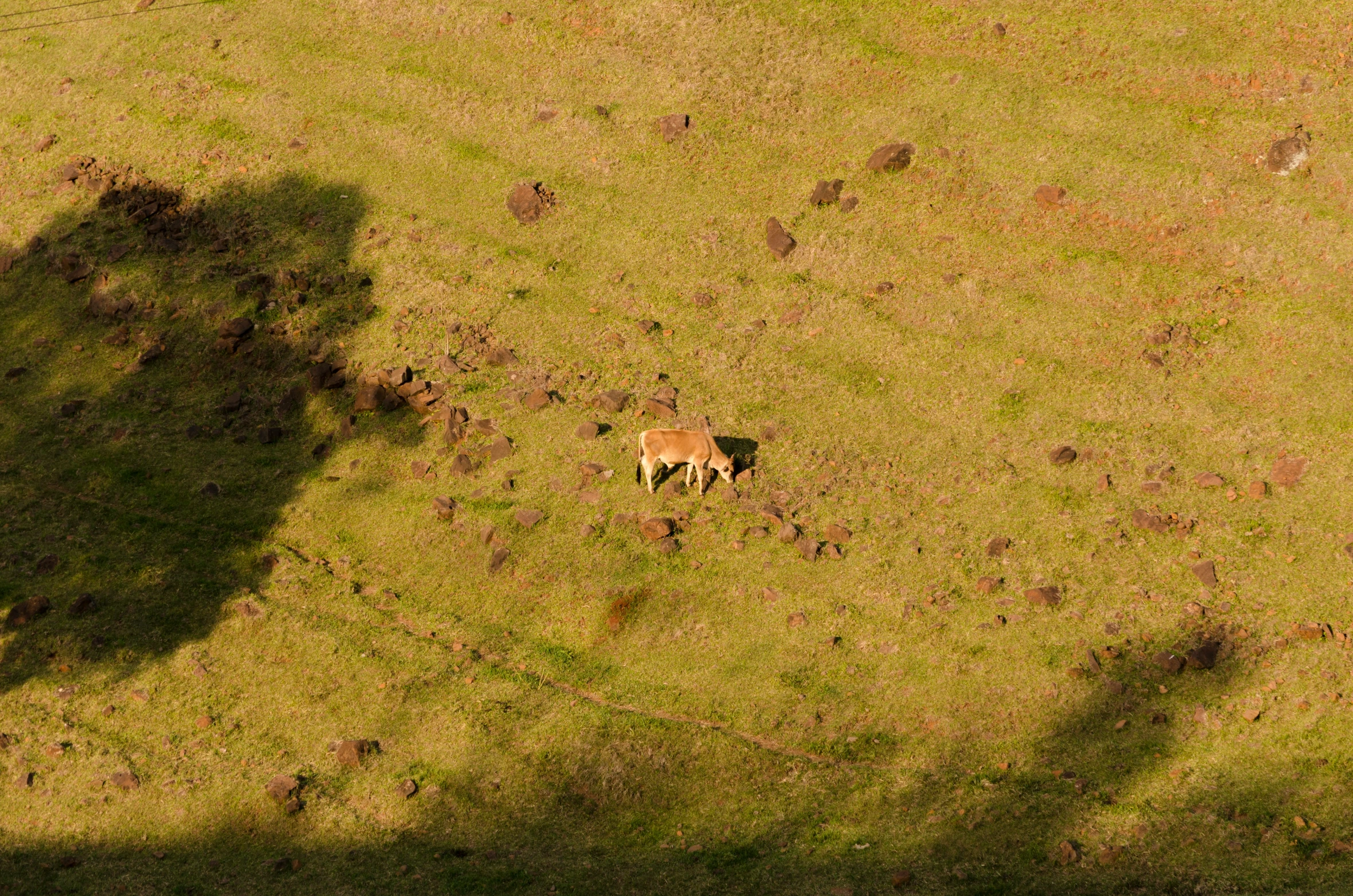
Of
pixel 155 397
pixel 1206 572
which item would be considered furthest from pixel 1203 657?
pixel 155 397

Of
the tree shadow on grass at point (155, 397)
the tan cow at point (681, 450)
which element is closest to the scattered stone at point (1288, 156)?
the tan cow at point (681, 450)

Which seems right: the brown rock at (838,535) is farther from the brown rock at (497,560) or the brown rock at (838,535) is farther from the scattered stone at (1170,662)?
the brown rock at (497,560)

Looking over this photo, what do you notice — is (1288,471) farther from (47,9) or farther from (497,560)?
(47,9)

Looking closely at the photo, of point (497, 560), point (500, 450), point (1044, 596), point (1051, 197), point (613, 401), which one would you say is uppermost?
point (1051, 197)

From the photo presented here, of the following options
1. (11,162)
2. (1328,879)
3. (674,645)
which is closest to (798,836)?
(674,645)

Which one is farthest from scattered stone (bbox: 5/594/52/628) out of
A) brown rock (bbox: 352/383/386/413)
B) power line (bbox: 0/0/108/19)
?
power line (bbox: 0/0/108/19)

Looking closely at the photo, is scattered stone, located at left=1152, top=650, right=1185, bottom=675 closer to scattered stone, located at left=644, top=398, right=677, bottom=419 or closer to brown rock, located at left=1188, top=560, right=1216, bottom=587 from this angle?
brown rock, located at left=1188, top=560, right=1216, bottom=587
